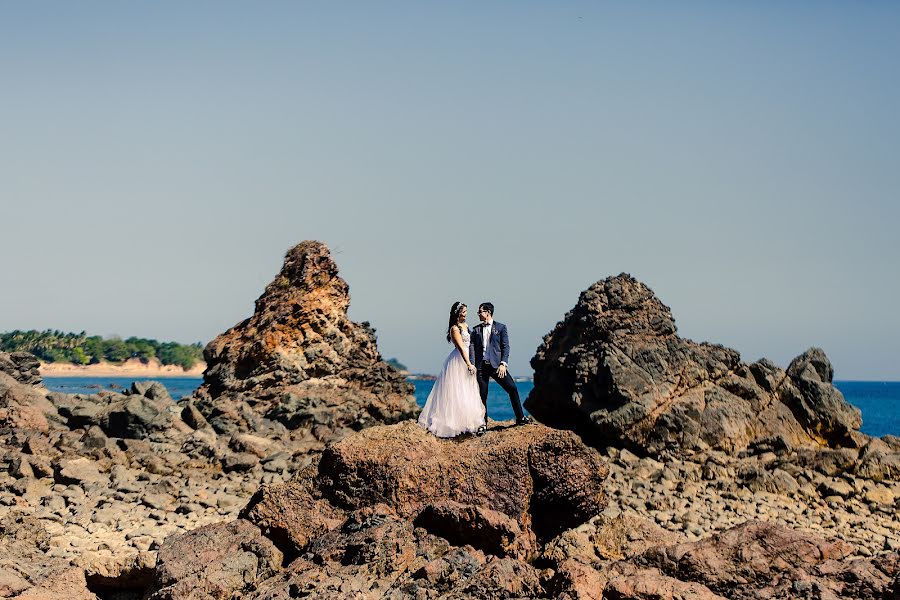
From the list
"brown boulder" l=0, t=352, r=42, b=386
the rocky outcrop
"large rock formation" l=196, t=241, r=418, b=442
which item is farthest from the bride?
"brown boulder" l=0, t=352, r=42, b=386

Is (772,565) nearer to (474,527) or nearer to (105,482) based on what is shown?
(474,527)

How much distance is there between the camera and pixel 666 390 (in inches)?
872

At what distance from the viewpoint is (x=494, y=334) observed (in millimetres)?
13625

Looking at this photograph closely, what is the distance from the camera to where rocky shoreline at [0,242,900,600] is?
31.2ft

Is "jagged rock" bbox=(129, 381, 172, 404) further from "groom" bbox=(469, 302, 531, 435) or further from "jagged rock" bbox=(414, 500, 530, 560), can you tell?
"jagged rock" bbox=(414, 500, 530, 560)

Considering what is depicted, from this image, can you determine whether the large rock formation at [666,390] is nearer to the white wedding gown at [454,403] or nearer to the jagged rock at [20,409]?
the white wedding gown at [454,403]

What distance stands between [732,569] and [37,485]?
1185cm

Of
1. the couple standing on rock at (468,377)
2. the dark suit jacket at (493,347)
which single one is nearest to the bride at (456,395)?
the couple standing on rock at (468,377)

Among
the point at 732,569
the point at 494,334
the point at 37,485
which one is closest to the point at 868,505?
the point at 494,334

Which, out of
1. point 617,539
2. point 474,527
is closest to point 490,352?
point 617,539

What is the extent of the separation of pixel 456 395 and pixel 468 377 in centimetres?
48

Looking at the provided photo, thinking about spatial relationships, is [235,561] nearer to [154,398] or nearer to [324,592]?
[324,592]

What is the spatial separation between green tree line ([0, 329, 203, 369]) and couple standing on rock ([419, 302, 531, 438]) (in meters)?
84.8

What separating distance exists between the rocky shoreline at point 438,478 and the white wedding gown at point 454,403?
37 centimetres
